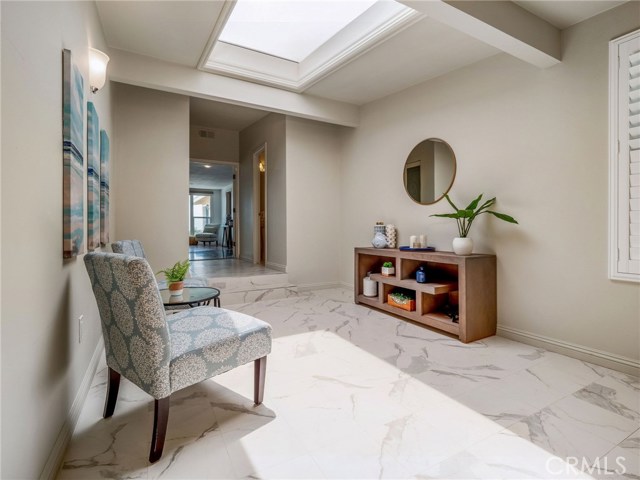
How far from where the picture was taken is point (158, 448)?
138 centimetres

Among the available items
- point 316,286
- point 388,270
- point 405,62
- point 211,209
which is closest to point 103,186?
point 388,270

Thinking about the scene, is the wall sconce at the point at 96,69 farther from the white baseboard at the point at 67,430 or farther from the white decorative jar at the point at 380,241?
the white decorative jar at the point at 380,241

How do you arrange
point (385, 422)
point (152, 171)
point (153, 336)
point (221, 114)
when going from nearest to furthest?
point (153, 336) < point (385, 422) < point (152, 171) < point (221, 114)

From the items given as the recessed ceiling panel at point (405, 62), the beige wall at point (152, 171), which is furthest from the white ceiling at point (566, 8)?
the beige wall at point (152, 171)

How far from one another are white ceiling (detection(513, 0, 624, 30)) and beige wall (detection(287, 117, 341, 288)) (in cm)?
299

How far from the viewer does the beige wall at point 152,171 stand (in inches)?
147

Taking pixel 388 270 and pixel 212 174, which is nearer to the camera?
pixel 388 270

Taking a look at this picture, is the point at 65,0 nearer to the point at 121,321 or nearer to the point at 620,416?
the point at 121,321

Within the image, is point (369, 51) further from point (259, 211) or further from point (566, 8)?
point (259, 211)

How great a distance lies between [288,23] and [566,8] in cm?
226

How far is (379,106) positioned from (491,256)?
2.46 m

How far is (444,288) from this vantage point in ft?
10.2

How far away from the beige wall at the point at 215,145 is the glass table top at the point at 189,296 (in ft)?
13.0

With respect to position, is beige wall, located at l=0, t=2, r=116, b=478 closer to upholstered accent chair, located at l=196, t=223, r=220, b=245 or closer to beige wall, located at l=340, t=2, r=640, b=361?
beige wall, located at l=340, t=2, r=640, b=361
